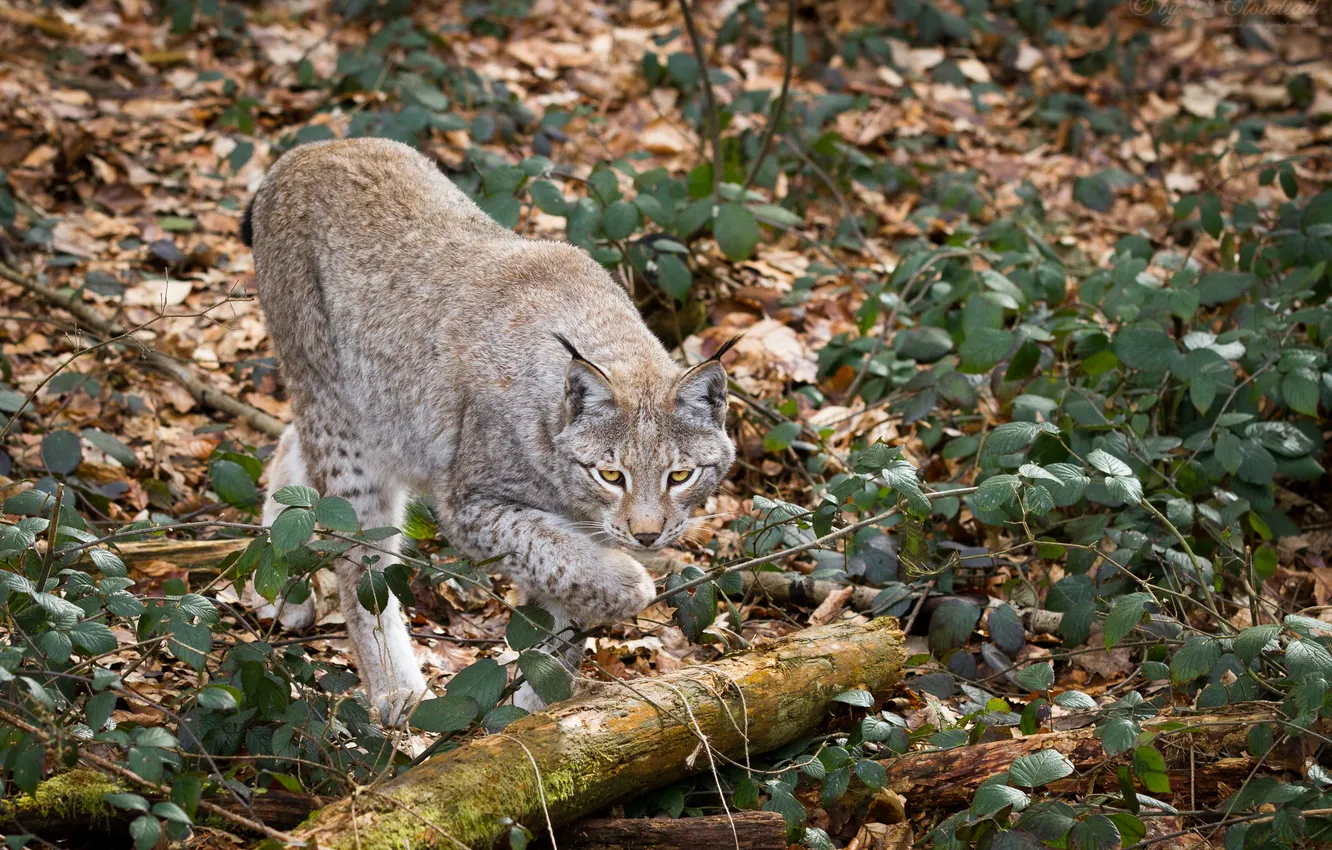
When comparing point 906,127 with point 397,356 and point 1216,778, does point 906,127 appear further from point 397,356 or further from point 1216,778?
point 1216,778

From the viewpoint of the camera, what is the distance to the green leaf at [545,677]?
333 cm

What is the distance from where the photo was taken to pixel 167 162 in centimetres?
806

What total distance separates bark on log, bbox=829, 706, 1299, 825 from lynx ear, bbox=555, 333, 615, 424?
1.44 metres

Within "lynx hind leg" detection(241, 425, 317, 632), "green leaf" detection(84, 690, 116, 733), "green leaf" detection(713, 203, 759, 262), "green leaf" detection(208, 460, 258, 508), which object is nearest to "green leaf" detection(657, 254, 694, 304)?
"green leaf" detection(713, 203, 759, 262)

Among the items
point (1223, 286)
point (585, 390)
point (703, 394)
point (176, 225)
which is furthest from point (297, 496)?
point (176, 225)

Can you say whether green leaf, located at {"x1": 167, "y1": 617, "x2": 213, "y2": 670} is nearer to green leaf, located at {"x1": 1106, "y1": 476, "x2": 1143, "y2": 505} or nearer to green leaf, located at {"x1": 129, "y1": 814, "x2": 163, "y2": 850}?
green leaf, located at {"x1": 129, "y1": 814, "x2": 163, "y2": 850}

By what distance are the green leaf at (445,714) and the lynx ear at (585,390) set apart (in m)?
1.16

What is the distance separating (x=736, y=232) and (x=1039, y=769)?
349cm

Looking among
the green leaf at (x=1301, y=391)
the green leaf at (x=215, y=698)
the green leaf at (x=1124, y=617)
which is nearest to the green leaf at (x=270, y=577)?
the green leaf at (x=215, y=698)

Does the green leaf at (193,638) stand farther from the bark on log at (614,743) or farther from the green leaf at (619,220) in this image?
the green leaf at (619,220)

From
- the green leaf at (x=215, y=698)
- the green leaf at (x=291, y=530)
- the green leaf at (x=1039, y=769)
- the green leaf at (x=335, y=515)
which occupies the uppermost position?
the green leaf at (x=335, y=515)

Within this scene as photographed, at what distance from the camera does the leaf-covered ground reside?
470 centimetres

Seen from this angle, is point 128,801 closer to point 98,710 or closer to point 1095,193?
point 98,710

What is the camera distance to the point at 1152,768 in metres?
3.26
